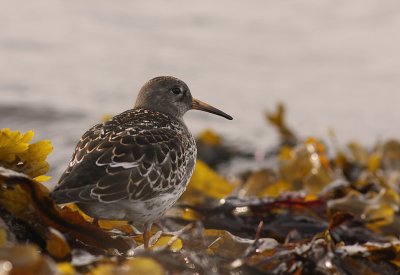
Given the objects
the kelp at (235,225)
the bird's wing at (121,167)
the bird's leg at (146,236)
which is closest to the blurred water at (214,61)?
the kelp at (235,225)

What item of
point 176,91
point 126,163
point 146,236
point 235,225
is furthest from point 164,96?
point 146,236

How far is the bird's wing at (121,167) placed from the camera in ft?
10.9

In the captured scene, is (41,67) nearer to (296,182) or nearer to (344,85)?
(344,85)

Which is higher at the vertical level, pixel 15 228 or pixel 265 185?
pixel 15 228

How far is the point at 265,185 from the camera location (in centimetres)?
514

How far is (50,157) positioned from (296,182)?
220cm

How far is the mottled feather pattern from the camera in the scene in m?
3.35

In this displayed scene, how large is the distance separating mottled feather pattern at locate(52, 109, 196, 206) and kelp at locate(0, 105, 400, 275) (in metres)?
0.17

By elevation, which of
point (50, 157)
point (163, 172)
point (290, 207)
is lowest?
point (50, 157)

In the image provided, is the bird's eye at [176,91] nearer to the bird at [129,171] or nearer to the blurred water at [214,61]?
the bird at [129,171]

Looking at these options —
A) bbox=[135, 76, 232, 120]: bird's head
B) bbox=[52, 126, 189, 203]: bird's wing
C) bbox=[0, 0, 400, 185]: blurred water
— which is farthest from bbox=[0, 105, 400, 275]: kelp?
bbox=[0, 0, 400, 185]: blurred water

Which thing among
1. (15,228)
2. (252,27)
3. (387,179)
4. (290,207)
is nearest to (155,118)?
(290,207)

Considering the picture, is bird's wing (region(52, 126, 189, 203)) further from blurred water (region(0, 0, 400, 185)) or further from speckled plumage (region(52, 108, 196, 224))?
blurred water (region(0, 0, 400, 185))

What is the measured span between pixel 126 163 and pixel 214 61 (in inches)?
221
